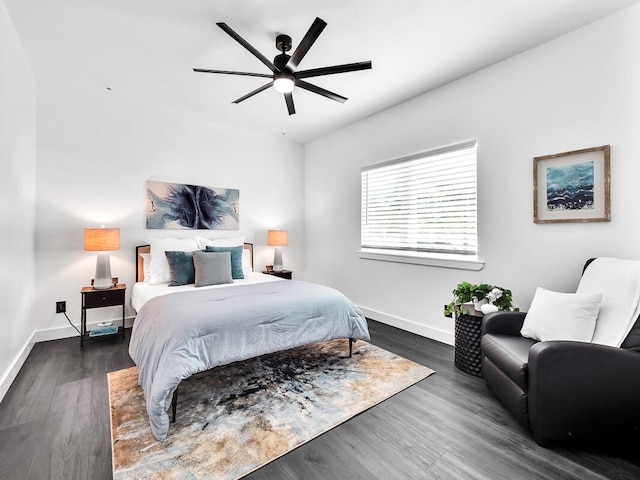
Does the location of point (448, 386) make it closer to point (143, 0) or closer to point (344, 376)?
point (344, 376)

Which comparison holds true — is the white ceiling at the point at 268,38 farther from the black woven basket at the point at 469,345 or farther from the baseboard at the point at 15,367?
the baseboard at the point at 15,367

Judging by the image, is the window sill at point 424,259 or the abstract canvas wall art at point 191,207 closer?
the window sill at point 424,259

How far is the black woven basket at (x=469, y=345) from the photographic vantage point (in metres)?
2.56

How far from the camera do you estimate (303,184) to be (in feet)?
18.0

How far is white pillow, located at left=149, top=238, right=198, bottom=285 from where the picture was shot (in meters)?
3.53

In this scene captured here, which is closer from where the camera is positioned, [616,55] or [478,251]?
[616,55]

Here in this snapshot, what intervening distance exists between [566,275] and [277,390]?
99.1 inches

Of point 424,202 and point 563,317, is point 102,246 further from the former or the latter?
point 563,317

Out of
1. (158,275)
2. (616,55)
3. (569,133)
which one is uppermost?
(616,55)

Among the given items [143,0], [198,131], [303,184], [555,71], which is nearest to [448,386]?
[555,71]

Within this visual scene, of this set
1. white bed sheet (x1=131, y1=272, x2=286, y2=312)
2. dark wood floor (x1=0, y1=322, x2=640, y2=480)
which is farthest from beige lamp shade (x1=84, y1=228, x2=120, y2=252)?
dark wood floor (x1=0, y1=322, x2=640, y2=480)

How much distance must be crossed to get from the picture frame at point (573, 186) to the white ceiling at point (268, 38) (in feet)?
3.38

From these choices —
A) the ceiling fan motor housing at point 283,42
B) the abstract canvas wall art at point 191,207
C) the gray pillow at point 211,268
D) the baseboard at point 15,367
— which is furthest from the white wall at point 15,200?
the ceiling fan motor housing at point 283,42

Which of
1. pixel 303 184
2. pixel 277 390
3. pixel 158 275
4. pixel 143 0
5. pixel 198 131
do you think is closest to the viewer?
pixel 143 0
